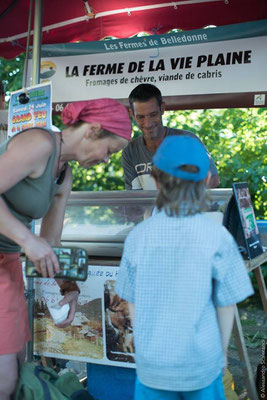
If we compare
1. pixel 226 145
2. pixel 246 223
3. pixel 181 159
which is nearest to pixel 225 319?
pixel 181 159

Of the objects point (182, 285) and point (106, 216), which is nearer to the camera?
point (182, 285)

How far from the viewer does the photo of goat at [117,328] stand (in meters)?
2.67

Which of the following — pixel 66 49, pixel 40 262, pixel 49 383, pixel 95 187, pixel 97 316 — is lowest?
pixel 49 383

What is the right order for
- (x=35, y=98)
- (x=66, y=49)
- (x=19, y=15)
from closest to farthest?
1. (x=35, y=98)
2. (x=19, y=15)
3. (x=66, y=49)

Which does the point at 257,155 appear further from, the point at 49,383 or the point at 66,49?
the point at 49,383

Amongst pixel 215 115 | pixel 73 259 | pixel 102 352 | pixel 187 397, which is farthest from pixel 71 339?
pixel 215 115

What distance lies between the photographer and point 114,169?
9484 mm

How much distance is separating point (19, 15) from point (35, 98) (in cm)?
160

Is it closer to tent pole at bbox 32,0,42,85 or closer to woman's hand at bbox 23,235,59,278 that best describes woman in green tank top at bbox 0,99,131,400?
woman's hand at bbox 23,235,59,278

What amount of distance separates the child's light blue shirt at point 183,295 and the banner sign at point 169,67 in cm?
263

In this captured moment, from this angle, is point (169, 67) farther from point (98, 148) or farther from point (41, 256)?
point (41, 256)

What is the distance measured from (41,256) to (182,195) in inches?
23.0

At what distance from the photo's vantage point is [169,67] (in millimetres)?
4328

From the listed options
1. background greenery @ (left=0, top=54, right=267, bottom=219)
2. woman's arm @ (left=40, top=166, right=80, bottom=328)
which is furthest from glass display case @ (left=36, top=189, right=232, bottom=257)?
background greenery @ (left=0, top=54, right=267, bottom=219)
